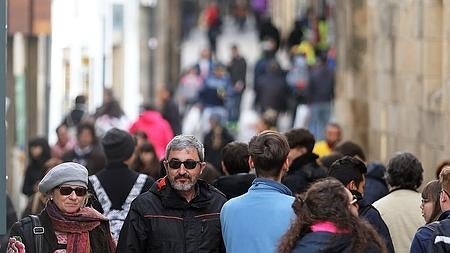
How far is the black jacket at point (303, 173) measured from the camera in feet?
41.1

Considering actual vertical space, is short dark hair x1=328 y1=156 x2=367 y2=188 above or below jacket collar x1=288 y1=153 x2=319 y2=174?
above

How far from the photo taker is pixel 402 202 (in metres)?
11.1

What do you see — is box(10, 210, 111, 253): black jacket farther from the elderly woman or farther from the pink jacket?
the pink jacket

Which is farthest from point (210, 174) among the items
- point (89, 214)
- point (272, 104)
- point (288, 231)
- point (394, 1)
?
point (272, 104)

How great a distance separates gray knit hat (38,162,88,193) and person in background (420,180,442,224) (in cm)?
193

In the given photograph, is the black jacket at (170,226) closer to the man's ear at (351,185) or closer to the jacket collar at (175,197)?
the jacket collar at (175,197)

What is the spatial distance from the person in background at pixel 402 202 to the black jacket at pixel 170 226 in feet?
5.91

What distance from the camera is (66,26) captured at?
94.8 feet

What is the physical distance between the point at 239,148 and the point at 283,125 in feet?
68.4

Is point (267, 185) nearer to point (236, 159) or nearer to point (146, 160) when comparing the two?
point (236, 159)

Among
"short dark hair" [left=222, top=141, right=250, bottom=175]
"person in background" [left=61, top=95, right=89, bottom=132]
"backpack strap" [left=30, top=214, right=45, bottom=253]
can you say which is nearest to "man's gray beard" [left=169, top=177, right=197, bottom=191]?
"backpack strap" [left=30, top=214, right=45, bottom=253]

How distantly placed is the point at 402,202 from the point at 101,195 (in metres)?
1.83

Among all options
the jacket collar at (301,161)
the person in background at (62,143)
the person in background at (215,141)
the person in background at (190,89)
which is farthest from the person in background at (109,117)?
the person in background at (190,89)

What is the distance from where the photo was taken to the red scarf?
9.27m
